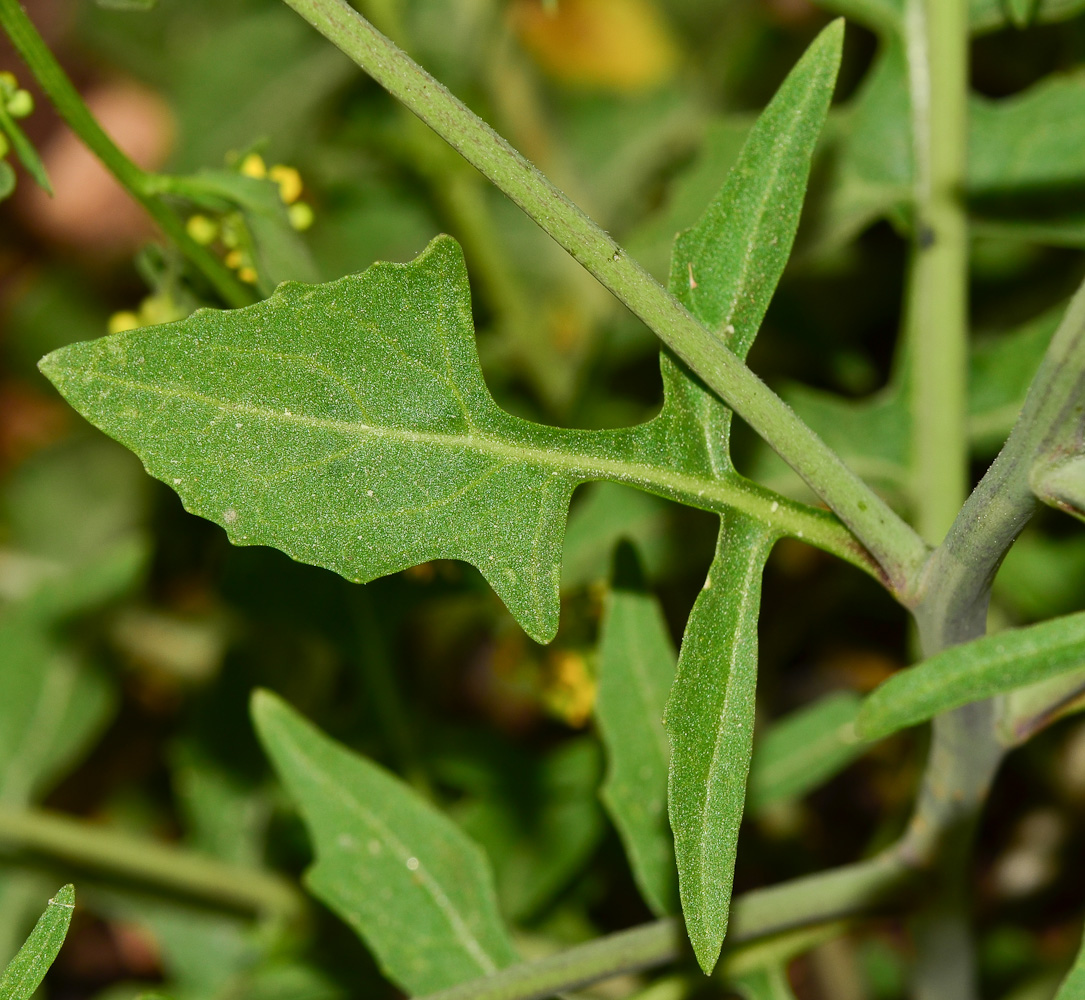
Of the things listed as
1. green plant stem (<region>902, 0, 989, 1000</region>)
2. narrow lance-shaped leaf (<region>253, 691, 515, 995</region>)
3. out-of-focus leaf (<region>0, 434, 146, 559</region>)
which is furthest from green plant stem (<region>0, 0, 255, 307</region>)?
out-of-focus leaf (<region>0, 434, 146, 559</region>)

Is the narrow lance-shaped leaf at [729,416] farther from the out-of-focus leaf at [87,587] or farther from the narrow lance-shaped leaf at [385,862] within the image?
the out-of-focus leaf at [87,587]

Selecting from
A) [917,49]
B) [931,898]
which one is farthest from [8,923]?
[917,49]

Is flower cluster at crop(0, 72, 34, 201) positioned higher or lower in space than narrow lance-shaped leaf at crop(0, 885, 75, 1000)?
higher

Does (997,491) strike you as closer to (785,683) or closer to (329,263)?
(785,683)

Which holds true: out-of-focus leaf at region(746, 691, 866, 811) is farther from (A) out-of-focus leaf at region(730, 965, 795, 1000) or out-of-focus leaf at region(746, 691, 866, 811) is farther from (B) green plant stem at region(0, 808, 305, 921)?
(B) green plant stem at region(0, 808, 305, 921)

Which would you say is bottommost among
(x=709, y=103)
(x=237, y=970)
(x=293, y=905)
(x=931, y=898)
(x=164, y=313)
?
(x=237, y=970)

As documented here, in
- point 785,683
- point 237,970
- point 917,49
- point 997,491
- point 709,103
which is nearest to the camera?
point 997,491
